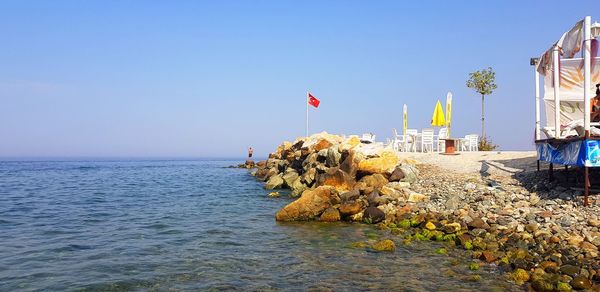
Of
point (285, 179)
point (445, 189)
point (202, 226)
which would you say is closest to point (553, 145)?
point (445, 189)

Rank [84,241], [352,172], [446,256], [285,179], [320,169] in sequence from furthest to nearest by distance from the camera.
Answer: [285,179]
[320,169]
[352,172]
[84,241]
[446,256]

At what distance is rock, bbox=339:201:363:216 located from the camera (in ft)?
44.6

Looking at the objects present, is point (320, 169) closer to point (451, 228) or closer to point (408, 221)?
point (408, 221)

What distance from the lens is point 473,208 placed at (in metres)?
12.0

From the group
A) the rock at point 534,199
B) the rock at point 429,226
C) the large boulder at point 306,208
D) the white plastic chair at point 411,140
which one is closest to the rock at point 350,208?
the large boulder at point 306,208

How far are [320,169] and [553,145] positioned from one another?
10939 millimetres

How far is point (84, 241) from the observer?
11.3 meters

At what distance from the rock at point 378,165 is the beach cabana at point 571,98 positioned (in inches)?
221

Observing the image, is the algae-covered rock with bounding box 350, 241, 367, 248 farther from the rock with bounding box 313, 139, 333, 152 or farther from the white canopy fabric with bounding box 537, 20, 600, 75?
the rock with bounding box 313, 139, 333, 152

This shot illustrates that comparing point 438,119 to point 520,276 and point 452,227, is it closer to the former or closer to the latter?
point 452,227

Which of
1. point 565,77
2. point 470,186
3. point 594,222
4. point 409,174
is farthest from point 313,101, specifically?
point 594,222

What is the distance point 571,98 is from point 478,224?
499 centimetres

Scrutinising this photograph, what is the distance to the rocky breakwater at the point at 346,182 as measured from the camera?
13.9 m

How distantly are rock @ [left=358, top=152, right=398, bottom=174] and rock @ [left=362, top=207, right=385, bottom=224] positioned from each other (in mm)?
4331
